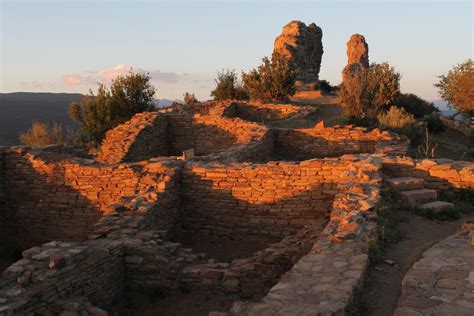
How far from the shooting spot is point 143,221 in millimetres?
6883

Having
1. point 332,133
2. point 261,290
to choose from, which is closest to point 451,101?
point 332,133

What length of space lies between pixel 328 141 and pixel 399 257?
325 inches

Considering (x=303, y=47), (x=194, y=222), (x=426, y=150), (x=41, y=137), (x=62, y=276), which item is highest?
(x=303, y=47)

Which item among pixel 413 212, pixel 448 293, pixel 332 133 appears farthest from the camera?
pixel 332 133

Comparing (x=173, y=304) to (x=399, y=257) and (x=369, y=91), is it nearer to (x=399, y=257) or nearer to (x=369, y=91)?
(x=399, y=257)

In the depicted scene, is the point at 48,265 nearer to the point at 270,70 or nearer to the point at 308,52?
the point at 270,70

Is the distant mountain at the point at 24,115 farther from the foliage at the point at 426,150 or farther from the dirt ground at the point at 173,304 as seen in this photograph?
the dirt ground at the point at 173,304

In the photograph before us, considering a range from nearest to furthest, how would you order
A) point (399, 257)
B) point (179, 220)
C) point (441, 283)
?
point (441, 283)
point (399, 257)
point (179, 220)

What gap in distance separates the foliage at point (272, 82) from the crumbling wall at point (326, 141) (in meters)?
10.2

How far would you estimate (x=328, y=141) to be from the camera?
13.0 meters

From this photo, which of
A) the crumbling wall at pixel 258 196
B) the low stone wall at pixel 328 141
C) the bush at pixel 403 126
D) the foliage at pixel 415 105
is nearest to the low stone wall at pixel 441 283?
the crumbling wall at pixel 258 196

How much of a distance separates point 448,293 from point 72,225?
7189mm

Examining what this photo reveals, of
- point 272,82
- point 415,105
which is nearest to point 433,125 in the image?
point 415,105

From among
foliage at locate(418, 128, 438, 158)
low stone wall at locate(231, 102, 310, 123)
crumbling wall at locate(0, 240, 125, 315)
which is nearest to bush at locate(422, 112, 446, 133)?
foliage at locate(418, 128, 438, 158)
